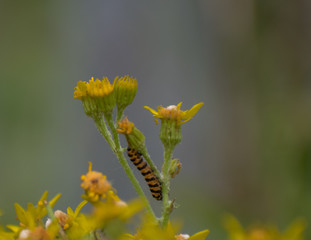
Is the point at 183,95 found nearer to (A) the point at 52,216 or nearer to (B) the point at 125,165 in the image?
(B) the point at 125,165

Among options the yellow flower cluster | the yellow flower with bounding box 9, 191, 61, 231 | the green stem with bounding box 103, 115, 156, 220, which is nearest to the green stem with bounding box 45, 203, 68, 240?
the yellow flower with bounding box 9, 191, 61, 231

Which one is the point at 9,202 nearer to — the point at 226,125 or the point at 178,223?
the point at 226,125

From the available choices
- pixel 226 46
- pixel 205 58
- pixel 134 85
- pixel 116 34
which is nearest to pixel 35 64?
pixel 116 34

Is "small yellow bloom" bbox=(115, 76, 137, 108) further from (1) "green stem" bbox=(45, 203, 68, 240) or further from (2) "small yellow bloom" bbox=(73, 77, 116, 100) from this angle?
(1) "green stem" bbox=(45, 203, 68, 240)

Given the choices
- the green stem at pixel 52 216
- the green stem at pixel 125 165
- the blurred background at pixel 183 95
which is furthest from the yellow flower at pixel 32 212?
the blurred background at pixel 183 95

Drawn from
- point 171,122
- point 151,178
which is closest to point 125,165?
point 151,178

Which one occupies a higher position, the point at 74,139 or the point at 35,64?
the point at 35,64

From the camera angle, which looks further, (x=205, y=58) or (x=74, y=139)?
(x=205, y=58)
